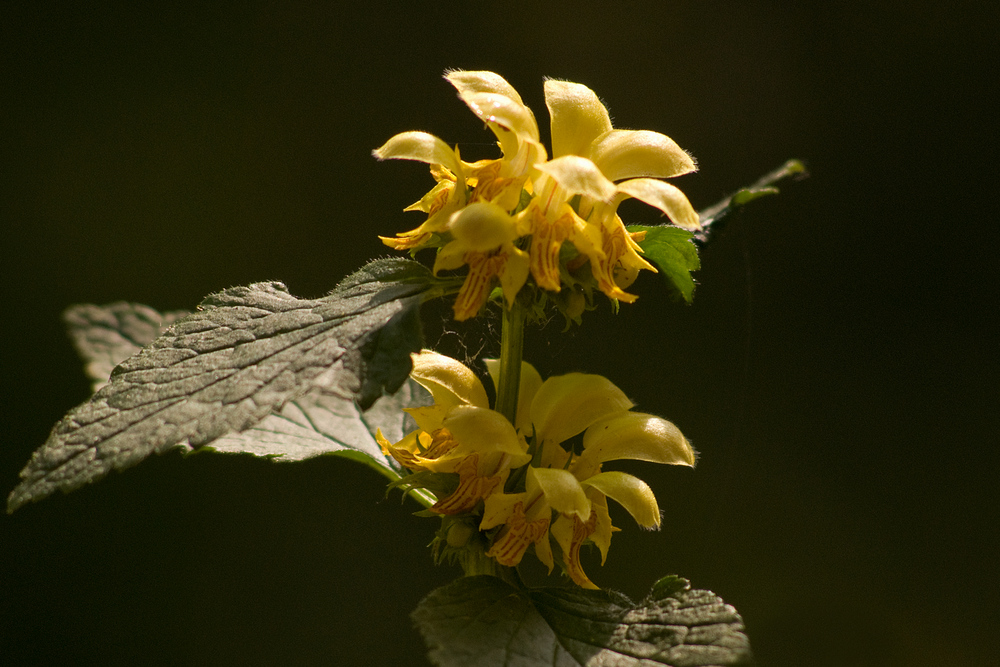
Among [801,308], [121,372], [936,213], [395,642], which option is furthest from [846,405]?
[121,372]

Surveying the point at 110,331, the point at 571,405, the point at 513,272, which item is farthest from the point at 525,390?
the point at 110,331

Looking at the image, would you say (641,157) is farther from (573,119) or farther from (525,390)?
(525,390)

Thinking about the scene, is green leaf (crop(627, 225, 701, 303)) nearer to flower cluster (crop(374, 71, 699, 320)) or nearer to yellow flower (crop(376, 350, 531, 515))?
flower cluster (crop(374, 71, 699, 320))

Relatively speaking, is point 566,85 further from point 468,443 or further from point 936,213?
point 936,213

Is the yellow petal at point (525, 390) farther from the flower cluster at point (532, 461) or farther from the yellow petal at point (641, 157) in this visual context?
the yellow petal at point (641, 157)

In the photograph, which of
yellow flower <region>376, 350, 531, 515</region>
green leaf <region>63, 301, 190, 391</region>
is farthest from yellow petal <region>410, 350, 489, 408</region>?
green leaf <region>63, 301, 190, 391</region>

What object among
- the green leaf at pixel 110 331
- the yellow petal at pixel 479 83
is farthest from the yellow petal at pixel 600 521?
the green leaf at pixel 110 331
